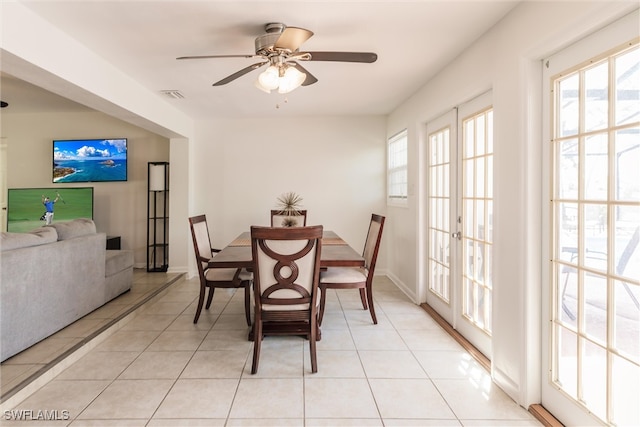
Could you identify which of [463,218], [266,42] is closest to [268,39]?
[266,42]

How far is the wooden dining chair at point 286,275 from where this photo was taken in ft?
7.46

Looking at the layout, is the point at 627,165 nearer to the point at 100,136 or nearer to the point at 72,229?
the point at 72,229

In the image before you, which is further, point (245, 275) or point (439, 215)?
point (439, 215)

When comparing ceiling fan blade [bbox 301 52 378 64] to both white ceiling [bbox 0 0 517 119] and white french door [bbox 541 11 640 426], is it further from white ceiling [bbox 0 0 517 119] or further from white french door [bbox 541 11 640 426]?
white french door [bbox 541 11 640 426]

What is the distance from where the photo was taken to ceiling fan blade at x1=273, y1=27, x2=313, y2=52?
1.92 m

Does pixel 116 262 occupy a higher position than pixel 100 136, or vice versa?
pixel 100 136

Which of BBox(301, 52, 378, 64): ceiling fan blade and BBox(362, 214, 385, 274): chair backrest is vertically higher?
BBox(301, 52, 378, 64): ceiling fan blade

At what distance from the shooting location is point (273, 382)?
7.31ft

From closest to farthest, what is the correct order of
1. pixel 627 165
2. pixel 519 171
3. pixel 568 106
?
pixel 627 165, pixel 568 106, pixel 519 171

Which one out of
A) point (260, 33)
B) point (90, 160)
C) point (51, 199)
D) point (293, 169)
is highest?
point (260, 33)

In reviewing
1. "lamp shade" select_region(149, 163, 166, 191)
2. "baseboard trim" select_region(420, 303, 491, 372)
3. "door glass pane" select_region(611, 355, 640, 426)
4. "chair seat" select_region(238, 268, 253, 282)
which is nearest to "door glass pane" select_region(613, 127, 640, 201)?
"door glass pane" select_region(611, 355, 640, 426)

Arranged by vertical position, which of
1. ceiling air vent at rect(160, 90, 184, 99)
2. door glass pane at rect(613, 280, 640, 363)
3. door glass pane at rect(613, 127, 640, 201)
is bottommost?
door glass pane at rect(613, 280, 640, 363)

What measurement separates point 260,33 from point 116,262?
2944 millimetres

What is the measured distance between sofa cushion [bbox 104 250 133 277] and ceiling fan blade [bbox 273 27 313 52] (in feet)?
9.75
